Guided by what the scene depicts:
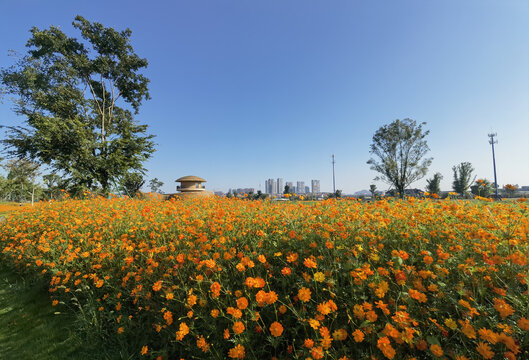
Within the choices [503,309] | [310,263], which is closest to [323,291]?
[310,263]

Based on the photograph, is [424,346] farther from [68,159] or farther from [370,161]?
[370,161]

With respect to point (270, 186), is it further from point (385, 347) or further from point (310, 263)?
point (385, 347)

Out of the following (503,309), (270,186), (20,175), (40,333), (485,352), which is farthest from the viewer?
(270,186)

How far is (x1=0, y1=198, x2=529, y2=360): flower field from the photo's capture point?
1409mm

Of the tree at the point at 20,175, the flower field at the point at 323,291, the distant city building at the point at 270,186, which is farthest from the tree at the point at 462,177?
the distant city building at the point at 270,186

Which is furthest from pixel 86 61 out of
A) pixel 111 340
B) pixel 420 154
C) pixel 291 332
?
pixel 420 154

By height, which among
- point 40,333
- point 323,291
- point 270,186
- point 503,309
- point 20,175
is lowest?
point 40,333

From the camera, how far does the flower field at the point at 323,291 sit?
4.62ft

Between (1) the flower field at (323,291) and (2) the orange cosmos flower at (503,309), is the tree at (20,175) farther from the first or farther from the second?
(2) the orange cosmos flower at (503,309)

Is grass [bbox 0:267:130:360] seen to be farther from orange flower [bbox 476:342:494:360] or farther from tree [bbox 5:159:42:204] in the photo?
tree [bbox 5:159:42:204]

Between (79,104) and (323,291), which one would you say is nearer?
(323,291)

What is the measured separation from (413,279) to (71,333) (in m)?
3.89

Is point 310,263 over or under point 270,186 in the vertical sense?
under

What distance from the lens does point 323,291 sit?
192 cm
